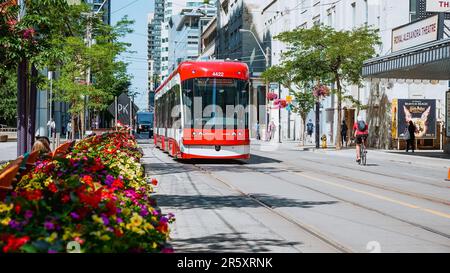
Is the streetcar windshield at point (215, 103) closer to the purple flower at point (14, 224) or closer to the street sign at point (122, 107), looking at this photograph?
the street sign at point (122, 107)

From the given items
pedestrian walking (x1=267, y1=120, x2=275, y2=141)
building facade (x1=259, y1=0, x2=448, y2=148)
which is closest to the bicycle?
building facade (x1=259, y1=0, x2=448, y2=148)

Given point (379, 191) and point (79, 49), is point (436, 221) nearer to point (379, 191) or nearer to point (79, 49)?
point (379, 191)

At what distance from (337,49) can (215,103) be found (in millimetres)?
17627

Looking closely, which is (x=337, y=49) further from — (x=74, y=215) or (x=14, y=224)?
(x=14, y=224)

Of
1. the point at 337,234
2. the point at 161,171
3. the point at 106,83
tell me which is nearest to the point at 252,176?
the point at 161,171

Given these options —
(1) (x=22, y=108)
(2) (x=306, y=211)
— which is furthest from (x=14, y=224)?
(1) (x=22, y=108)

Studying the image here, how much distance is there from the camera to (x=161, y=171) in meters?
21.2

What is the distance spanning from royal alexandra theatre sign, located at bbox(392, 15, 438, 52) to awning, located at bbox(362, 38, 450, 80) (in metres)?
1.27

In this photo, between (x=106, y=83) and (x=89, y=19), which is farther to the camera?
(x=106, y=83)

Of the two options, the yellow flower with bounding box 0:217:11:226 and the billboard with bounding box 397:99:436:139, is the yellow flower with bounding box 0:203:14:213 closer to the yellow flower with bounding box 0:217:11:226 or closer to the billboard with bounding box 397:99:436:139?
the yellow flower with bounding box 0:217:11:226

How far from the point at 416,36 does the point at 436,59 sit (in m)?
6.02

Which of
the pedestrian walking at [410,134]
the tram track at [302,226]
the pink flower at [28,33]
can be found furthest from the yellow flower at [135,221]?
the pedestrian walking at [410,134]

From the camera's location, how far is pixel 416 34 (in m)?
33.7
